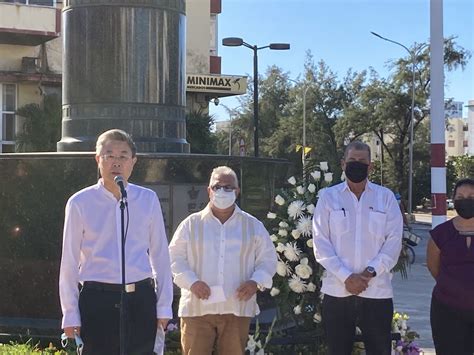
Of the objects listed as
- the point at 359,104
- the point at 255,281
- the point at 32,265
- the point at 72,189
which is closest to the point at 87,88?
the point at 72,189

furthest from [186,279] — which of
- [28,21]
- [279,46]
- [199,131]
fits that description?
[199,131]

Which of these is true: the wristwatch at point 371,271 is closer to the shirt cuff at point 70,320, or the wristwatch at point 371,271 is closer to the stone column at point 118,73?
the shirt cuff at point 70,320

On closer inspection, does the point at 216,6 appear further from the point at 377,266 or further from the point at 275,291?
the point at 377,266

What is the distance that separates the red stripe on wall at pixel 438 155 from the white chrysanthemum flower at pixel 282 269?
15.0 ft

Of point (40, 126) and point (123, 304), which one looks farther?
point (40, 126)

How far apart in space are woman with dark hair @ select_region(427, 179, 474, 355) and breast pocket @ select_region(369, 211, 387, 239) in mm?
527

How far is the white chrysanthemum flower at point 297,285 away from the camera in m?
5.29

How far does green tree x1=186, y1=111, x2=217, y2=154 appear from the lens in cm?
3125

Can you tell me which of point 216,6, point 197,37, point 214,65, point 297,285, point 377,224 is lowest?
point 297,285

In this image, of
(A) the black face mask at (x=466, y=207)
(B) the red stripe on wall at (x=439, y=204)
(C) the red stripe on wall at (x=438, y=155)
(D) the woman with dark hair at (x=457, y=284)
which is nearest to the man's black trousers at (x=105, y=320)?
(D) the woman with dark hair at (x=457, y=284)

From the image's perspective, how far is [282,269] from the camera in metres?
5.38

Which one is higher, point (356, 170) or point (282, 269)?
point (356, 170)

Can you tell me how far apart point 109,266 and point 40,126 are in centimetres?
2556

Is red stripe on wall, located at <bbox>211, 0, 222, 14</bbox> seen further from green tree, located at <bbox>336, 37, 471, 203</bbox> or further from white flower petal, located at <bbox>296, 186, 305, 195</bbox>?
white flower petal, located at <bbox>296, 186, 305, 195</bbox>
